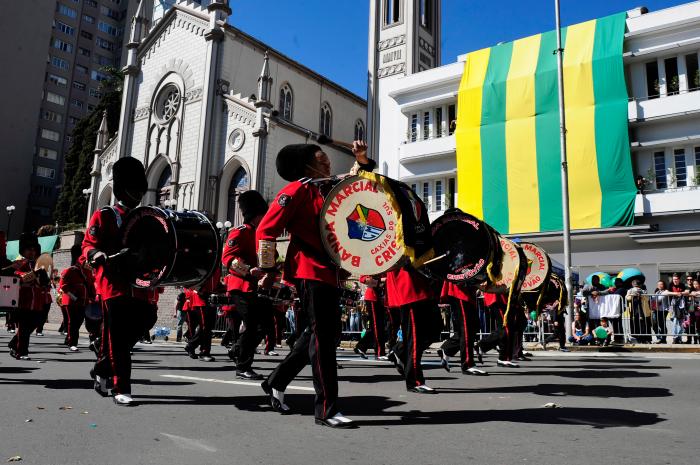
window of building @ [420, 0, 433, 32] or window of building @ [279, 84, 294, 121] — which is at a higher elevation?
window of building @ [420, 0, 433, 32]

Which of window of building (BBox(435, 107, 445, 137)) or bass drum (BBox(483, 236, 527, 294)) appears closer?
bass drum (BBox(483, 236, 527, 294))

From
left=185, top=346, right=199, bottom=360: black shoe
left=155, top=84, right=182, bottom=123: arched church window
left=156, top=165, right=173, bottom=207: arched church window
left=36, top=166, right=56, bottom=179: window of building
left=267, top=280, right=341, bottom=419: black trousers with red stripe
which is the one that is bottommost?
left=185, top=346, right=199, bottom=360: black shoe

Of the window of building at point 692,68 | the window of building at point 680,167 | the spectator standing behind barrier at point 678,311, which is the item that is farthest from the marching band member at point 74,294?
the window of building at point 692,68

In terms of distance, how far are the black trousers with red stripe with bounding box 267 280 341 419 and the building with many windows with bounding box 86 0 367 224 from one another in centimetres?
2850

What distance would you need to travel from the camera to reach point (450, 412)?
4805 mm

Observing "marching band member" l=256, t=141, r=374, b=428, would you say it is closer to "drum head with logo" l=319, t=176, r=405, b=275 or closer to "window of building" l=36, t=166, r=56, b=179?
"drum head with logo" l=319, t=176, r=405, b=275

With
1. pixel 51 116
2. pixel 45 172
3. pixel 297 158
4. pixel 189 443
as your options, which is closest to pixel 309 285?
pixel 297 158

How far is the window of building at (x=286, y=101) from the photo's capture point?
3972 centimetres

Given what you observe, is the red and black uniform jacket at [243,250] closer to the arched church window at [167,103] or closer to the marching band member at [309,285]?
the marching band member at [309,285]

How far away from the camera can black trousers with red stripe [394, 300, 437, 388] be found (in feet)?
20.2

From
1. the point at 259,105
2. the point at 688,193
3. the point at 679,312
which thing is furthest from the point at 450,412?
the point at 259,105

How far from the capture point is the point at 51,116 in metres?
75.0

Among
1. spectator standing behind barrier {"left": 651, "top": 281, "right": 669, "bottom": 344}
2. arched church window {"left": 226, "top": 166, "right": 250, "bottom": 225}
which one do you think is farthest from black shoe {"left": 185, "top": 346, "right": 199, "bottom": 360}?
arched church window {"left": 226, "top": 166, "right": 250, "bottom": 225}

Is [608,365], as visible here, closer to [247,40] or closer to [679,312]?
[679,312]
